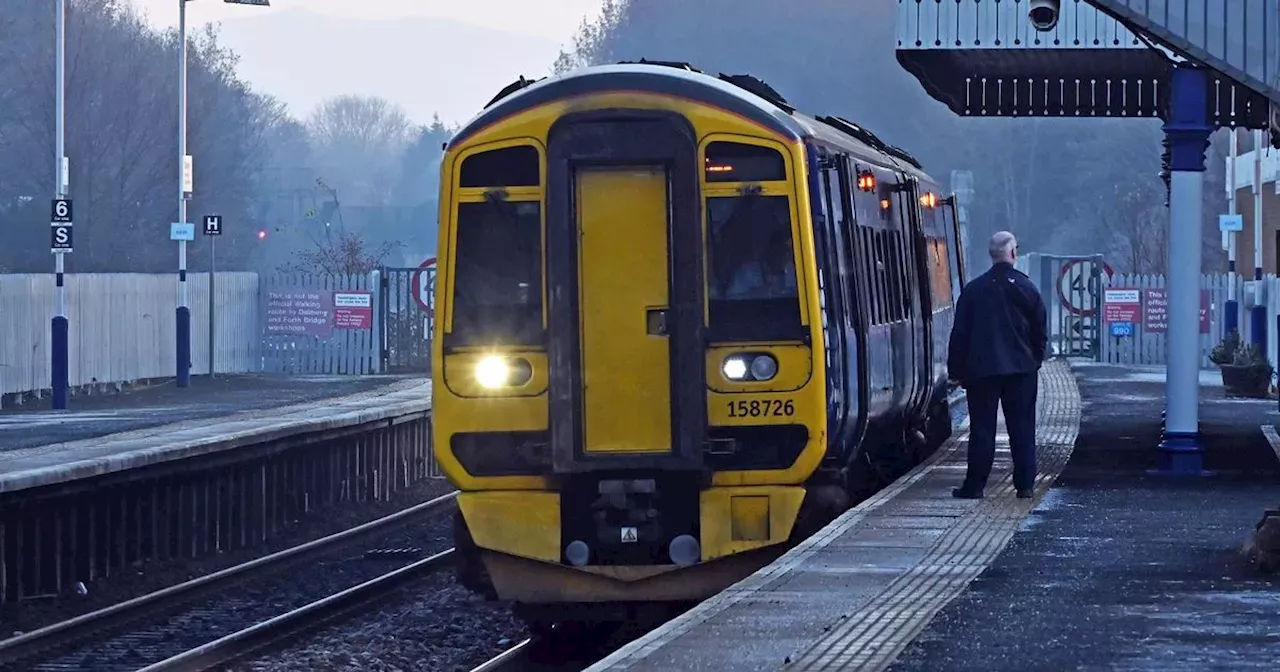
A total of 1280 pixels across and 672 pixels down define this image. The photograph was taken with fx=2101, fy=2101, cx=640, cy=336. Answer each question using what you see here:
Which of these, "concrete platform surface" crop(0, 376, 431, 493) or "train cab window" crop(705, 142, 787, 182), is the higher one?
"train cab window" crop(705, 142, 787, 182)

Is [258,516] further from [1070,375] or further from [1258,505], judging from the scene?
[1070,375]

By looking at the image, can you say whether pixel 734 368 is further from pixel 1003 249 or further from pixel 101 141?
pixel 101 141

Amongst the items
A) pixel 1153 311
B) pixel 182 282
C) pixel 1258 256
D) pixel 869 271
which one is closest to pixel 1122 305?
pixel 1153 311

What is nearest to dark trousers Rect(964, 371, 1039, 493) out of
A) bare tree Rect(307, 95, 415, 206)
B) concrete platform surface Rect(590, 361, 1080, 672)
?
concrete platform surface Rect(590, 361, 1080, 672)

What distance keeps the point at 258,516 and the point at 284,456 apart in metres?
0.83

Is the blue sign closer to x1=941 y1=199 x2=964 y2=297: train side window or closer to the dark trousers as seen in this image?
x1=941 y1=199 x2=964 y2=297: train side window

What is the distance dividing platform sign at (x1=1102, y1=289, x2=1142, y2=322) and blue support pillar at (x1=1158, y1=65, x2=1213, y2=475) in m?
24.8

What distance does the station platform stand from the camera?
7.76 metres

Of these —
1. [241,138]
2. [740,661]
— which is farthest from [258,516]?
[241,138]

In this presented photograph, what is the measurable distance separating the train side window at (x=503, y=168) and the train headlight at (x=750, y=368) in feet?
4.55

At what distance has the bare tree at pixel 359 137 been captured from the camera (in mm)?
161375

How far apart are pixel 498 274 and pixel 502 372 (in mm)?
533

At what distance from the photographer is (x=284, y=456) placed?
19359mm

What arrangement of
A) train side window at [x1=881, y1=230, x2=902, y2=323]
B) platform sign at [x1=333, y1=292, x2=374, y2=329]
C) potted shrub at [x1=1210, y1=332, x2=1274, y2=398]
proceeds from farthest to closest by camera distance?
platform sign at [x1=333, y1=292, x2=374, y2=329], potted shrub at [x1=1210, y1=332, x2=1274, y2=398], train side window at [x1=881, y1=230, x2=902, y2=323]
